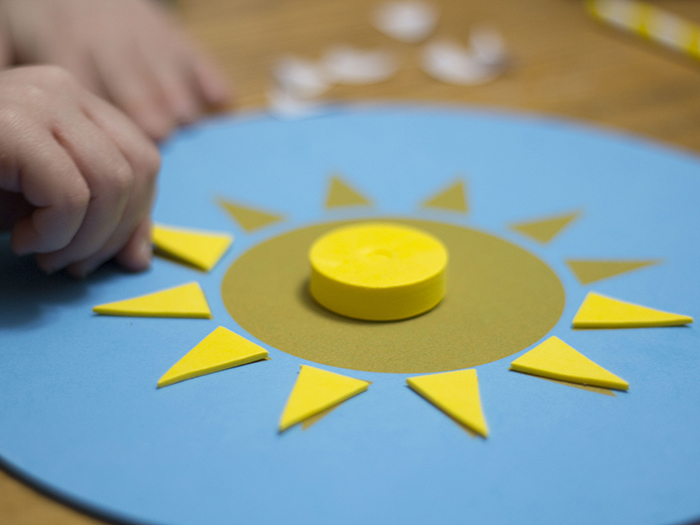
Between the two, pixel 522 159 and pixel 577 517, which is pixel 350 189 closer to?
pixel 522 159

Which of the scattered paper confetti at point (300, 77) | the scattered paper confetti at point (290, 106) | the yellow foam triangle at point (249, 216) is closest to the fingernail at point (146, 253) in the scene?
the yellow foam triangle at point (249, 216)

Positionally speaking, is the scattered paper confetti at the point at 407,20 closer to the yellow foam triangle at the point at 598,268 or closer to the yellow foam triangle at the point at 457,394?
the yellow foam triangle at the point at 598,268

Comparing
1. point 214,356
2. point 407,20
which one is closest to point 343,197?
point 214,356

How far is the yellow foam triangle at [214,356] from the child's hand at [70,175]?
137 millimetres

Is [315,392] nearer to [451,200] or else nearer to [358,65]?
[451,200]

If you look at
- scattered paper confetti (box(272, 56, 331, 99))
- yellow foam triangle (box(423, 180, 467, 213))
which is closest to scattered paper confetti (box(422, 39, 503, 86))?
scattered paper confetti (box(272, 56, 331, 99))

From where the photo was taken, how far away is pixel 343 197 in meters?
0.85

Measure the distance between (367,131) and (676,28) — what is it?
0.69 metres

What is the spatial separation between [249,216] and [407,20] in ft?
2.72

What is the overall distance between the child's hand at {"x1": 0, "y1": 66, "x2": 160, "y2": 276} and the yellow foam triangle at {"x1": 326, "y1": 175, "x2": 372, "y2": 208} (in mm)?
222

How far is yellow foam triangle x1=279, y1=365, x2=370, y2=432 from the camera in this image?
506 mm

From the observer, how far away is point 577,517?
0.43m

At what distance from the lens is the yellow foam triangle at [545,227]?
77 cm

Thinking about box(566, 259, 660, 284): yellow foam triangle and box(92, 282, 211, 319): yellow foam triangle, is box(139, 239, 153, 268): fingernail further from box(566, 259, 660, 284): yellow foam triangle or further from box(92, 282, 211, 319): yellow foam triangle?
box(566, 259, 660, 284): yellow foam triangle
